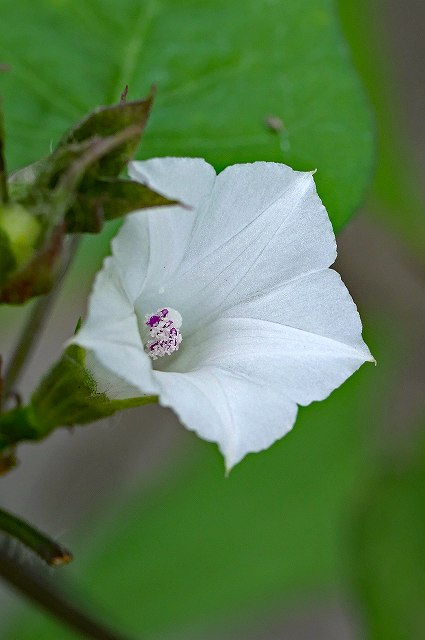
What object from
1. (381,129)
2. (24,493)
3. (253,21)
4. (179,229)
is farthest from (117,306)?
(24,493)

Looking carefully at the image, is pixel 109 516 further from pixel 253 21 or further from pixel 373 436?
pixel 253 21

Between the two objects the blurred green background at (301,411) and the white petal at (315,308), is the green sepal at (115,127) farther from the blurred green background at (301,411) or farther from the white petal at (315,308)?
the blurred green background at (301,411)

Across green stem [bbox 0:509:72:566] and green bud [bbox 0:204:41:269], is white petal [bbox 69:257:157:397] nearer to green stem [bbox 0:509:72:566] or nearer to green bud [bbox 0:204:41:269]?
green bud [bbox 0:204:41:269]

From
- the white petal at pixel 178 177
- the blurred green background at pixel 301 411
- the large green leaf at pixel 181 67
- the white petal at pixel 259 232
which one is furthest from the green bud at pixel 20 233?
the large green leaf at pixel 181 67

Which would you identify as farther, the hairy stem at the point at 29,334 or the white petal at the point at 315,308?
the hairy stem at the point at 29,334

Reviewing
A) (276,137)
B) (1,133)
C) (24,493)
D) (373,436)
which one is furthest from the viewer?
(24,493)
